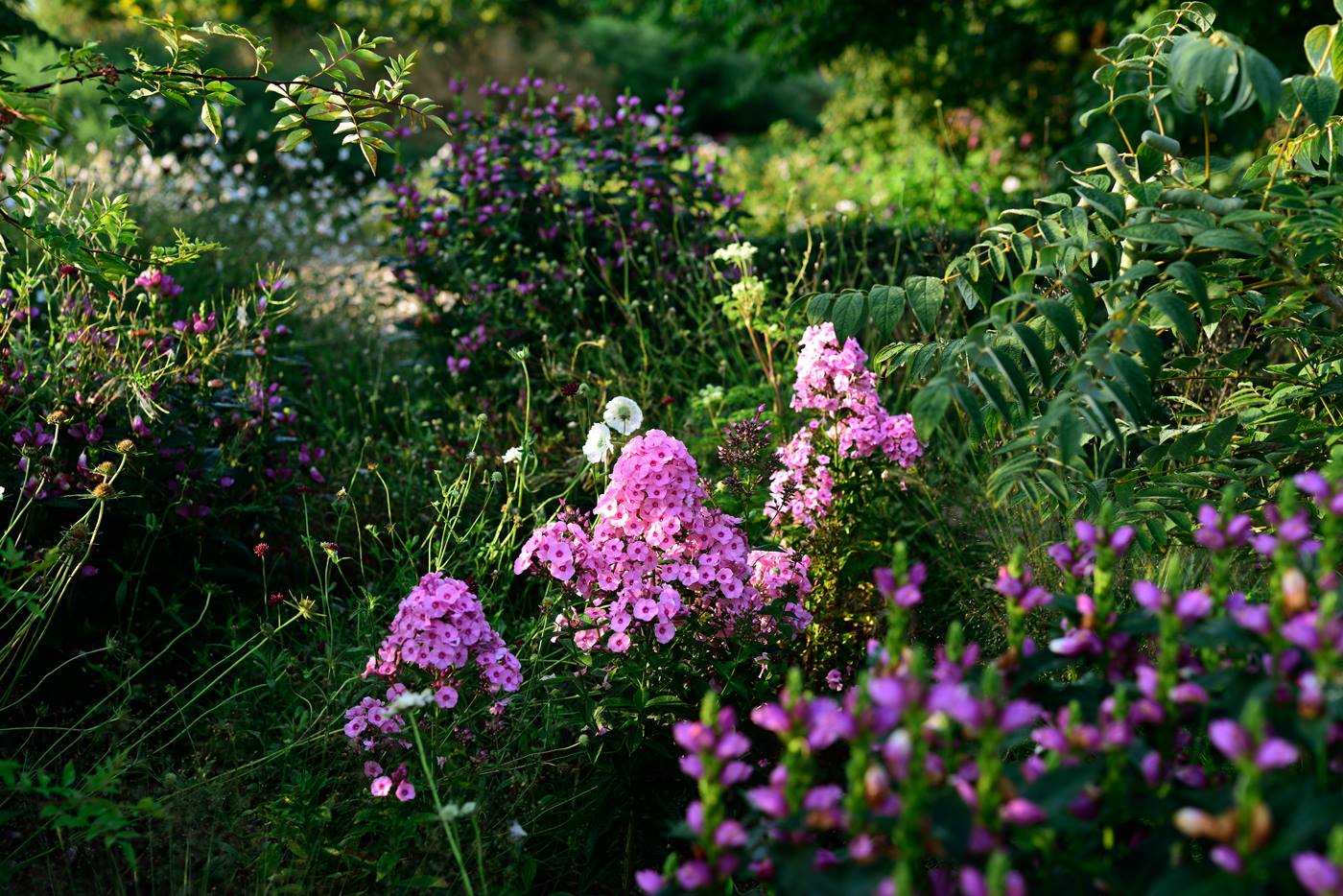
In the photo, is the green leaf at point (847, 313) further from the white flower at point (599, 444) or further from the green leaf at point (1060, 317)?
the white flower at point (599, 444)

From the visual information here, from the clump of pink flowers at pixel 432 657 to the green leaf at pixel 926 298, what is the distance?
42.5 inches

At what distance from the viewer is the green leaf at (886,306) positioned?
2287mm

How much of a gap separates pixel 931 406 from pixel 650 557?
0.86 metres

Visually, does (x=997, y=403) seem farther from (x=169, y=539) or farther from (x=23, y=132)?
(x=169, y=539)

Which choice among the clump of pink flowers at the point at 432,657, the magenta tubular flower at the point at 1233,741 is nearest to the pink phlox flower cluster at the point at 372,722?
the clump of pink flowers at the point at 432,657

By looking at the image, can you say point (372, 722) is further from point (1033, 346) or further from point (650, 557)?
point (1033, 346)

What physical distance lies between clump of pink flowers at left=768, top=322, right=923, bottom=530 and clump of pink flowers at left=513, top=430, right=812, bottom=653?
56cm

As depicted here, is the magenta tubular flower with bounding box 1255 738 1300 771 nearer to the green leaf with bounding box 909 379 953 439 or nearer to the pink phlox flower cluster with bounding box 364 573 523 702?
the green leaf with bounding box 909 379 953 439

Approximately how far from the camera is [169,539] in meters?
3.15

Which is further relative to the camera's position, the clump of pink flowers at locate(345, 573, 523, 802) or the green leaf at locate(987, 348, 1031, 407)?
the clump of pink flowers at locate(345, 573, 523, 802)

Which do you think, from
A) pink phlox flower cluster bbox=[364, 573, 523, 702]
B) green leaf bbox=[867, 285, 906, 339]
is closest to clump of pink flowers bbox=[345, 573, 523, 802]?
pink phlox flower cluster bbox=[364, 573, 523, 702]

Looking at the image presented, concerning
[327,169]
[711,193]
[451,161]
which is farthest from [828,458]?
[327,169]

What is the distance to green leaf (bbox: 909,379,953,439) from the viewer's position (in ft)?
5.67

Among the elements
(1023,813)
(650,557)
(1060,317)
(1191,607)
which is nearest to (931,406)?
(1060,317)
